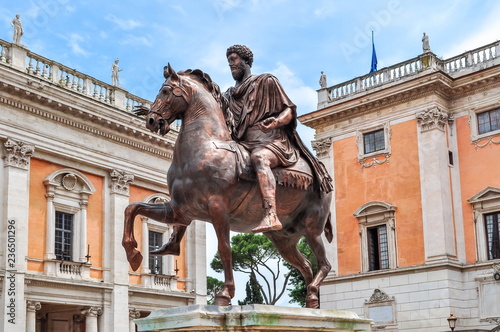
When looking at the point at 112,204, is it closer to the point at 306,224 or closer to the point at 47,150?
the point at 47,150

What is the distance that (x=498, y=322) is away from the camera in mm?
26922

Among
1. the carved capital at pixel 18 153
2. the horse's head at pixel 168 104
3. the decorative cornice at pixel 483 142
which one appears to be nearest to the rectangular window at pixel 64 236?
the carved capital at pixel 18 153

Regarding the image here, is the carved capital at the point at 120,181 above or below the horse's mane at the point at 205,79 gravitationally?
above

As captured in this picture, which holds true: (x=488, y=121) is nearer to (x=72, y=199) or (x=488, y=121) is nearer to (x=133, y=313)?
(x=133, y=313)

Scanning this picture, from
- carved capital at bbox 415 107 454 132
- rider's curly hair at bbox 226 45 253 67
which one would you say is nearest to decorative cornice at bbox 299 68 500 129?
carved capital at bbox 415 107 454 132

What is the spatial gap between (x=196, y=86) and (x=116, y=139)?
22412 millimetres

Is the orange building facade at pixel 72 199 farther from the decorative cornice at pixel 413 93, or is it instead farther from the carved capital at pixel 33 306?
the decorative cornice at pixel 413 93

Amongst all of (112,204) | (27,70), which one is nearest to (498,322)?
(112,204)

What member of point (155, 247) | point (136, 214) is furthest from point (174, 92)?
point (155, 247)

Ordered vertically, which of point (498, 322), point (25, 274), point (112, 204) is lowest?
point (498, 322)

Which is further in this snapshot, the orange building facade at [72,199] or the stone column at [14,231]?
the orange building facade at [72,199]

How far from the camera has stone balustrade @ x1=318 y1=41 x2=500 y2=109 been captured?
96.4 ft

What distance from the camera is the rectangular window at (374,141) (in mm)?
31391

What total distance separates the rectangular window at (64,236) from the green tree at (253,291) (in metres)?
23.4
